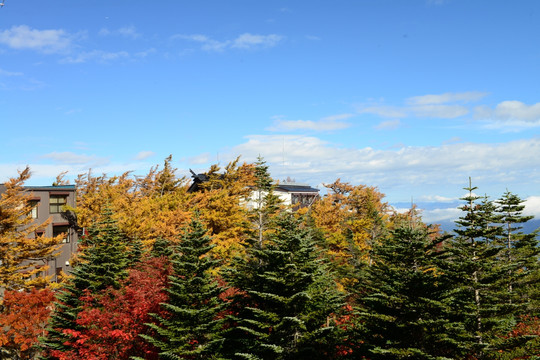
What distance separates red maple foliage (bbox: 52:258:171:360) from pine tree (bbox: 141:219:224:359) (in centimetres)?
221

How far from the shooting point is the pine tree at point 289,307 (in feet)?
68.7

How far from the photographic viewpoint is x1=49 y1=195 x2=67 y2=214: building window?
50.1 meters

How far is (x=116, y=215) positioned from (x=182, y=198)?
12878 mm

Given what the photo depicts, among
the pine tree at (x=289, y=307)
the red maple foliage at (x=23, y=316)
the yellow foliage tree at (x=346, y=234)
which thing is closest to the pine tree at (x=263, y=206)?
the yellow foliage tree at (x=346, y=234)

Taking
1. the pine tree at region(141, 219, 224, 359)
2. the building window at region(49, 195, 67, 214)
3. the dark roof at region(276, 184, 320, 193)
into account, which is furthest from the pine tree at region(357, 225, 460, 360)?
the dark roof at region(276, 184, 320, 193)

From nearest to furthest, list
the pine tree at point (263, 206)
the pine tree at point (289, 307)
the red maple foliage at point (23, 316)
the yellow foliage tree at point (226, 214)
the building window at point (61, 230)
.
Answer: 1. the pine tree at point (289, 307)
2. the red maple foliage at point (23, 316)
3. the pine tree at point (263, 206)
4. the yellow foliage tree at point (226, 214)
5. the building window at point (61, 230)

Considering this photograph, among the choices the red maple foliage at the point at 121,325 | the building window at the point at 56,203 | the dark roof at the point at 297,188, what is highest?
the dark roof at the point at 297,188

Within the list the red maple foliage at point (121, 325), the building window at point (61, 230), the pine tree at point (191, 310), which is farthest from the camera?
the building window at point (61, 230)

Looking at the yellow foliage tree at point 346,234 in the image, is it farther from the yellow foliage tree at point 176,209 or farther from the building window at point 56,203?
the building window at point 56,203

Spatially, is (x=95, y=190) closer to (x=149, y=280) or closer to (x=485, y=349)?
(x=149, y=280)

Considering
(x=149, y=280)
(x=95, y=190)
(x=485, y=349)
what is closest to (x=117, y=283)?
(x=149, y=280)

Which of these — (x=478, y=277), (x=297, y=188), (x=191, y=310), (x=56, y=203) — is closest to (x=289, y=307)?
(x=191, y=310)

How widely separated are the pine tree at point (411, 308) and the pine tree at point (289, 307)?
3001 mm

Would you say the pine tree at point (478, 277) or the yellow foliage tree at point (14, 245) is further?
the yellow foliage tree at point (14, 245)
